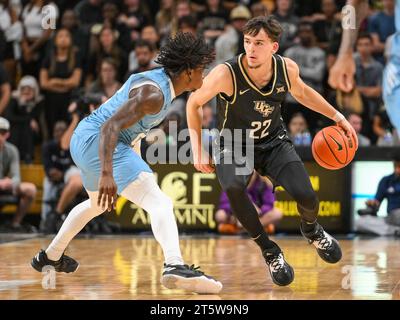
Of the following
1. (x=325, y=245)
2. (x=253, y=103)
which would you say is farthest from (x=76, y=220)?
(x=325, y=245)

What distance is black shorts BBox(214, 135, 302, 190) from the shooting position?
255 inches

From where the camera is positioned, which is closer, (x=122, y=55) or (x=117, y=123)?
(x=117, y=123)

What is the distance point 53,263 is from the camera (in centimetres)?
653

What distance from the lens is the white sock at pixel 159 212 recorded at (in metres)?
5.72

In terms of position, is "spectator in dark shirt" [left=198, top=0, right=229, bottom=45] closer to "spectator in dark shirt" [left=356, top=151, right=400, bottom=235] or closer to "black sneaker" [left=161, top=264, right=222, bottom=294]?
"spectator in dark shirt" [left=356, top=151, right=400, bottom=235]

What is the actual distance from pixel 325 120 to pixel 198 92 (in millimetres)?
6430

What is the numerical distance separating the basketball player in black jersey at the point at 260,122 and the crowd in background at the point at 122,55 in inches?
199

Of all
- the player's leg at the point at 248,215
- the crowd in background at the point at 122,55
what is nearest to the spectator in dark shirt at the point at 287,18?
the crowd in background at the point at 122,55

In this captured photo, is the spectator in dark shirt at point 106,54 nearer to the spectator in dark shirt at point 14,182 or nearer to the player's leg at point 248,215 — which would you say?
the spectator in dark shirt at point 14,182

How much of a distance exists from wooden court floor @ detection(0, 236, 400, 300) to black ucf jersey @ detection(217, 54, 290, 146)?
3.79ft

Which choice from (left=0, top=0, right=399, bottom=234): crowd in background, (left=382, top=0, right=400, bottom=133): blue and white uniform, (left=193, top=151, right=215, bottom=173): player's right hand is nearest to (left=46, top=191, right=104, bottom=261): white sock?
(left=193, top=151, right=215, bottom=173): player's right hand

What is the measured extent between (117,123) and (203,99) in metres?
1.22

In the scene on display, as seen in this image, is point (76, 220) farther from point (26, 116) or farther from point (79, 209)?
point (26, 116)
